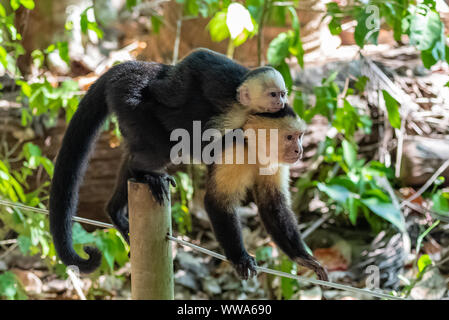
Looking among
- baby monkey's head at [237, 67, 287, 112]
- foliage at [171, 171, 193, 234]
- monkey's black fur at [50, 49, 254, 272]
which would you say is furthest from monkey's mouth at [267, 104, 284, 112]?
foliage at [171, 171, 193, 234]

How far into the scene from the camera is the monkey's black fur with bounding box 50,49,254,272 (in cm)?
184

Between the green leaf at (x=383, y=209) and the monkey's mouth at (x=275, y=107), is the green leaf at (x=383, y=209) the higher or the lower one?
the lower one

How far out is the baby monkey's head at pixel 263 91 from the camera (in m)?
1.76

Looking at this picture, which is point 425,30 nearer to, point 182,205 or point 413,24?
point 413,24

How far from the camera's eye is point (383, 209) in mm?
2570

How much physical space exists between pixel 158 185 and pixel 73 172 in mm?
335

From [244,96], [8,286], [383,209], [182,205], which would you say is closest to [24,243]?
[8,286]

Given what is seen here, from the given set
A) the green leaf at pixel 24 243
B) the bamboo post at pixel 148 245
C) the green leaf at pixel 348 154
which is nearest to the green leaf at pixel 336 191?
the green leaf at pixel 348 154

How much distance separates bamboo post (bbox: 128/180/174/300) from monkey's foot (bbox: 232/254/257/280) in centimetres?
24

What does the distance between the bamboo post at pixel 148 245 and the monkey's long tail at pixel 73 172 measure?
209mm

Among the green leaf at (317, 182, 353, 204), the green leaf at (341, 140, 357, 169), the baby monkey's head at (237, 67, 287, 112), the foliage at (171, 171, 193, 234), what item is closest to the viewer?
the baby monkey's head at (237, 67, 287, 112)

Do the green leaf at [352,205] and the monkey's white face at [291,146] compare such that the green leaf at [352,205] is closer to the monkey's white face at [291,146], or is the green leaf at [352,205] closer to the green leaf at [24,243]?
the monkey's white face at [291,146]

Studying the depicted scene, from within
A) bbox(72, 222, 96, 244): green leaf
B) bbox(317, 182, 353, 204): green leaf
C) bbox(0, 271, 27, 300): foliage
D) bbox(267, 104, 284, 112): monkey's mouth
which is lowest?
bbox(0, 271, 27, 300): foliage

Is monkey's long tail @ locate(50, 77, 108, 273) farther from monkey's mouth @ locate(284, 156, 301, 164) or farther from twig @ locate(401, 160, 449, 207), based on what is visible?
twig @ locate(401, 160, 449, 207)
